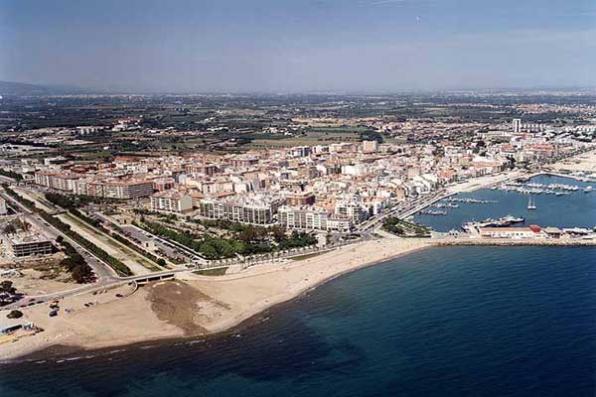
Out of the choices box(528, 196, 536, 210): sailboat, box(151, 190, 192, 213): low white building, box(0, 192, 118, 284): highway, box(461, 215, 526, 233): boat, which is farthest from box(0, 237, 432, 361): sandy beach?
box(528, 196, 536, 210): sailboat

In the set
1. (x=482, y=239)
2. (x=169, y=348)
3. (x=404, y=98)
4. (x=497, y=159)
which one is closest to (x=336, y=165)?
(x=497, y=159)

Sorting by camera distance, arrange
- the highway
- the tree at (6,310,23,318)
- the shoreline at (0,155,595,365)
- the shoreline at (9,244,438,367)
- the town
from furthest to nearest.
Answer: the town → the highway → the tree at (6,310,23,318) → the shoreline at (0,155,595,365) → the shoreline at (9,244,438,367)

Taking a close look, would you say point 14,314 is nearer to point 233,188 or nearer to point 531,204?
point 233,188

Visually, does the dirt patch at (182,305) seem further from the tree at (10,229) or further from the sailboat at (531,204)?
the sailboat at (531,204)

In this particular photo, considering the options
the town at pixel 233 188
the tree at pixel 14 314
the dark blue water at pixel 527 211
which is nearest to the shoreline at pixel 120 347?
the town at pixel 233 188

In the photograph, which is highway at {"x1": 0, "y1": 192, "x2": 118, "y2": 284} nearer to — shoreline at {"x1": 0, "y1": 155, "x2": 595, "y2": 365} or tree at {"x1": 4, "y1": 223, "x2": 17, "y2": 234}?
tree at {"x1": 4, "y1": 223, "x2": 17, "y2": 234}
